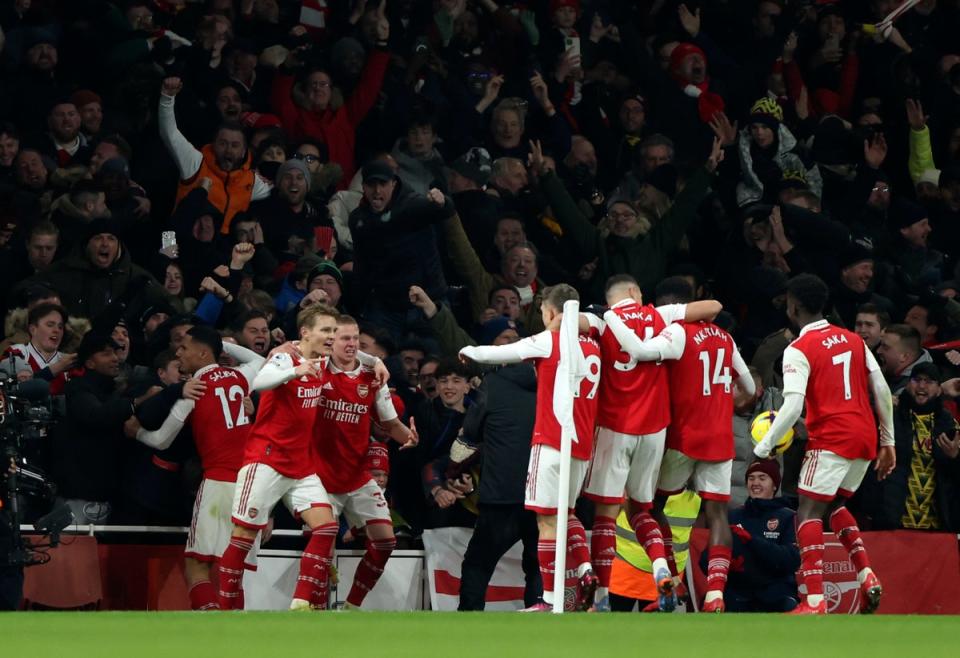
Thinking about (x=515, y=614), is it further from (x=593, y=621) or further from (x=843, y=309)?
(x=843, y=309)

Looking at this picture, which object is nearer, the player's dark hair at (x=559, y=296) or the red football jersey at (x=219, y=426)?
the player's dark hair at (x=559, y=296)

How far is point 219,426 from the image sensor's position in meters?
12.5

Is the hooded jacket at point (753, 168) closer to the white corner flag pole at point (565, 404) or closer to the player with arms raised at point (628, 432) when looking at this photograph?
the player with arms raised at point (628, 432)

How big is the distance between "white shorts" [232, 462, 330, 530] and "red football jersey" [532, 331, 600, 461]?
5.02ft

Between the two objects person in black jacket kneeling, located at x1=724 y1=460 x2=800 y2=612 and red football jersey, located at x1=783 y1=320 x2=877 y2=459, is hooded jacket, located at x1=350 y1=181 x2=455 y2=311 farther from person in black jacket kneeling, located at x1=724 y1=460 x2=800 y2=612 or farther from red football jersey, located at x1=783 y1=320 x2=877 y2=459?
red football jersey, located at x1=783 y1=320 x2=877 y2=459

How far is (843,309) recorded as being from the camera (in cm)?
1683

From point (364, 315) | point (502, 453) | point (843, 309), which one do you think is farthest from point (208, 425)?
point (843, 309)

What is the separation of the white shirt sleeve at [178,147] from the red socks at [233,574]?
192 inches

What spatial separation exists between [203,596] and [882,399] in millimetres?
4897

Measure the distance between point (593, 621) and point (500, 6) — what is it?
11.2m

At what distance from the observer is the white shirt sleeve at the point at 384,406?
12.1 m

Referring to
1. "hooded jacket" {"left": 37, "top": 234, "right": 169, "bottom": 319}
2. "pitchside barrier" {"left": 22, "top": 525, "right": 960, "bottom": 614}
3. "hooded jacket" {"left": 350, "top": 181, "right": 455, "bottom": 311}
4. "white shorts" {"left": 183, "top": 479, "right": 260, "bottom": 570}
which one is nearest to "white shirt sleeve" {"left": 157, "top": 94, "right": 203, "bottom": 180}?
"hooded jacket" {"left": 350, "top": 181, "right": 455, "bottom": 311}

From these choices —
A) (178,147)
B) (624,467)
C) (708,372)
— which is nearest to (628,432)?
(624,467)

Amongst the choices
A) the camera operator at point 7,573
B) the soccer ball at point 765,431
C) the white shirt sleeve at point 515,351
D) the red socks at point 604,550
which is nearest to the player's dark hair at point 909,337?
the soccer ball at point 765,431
